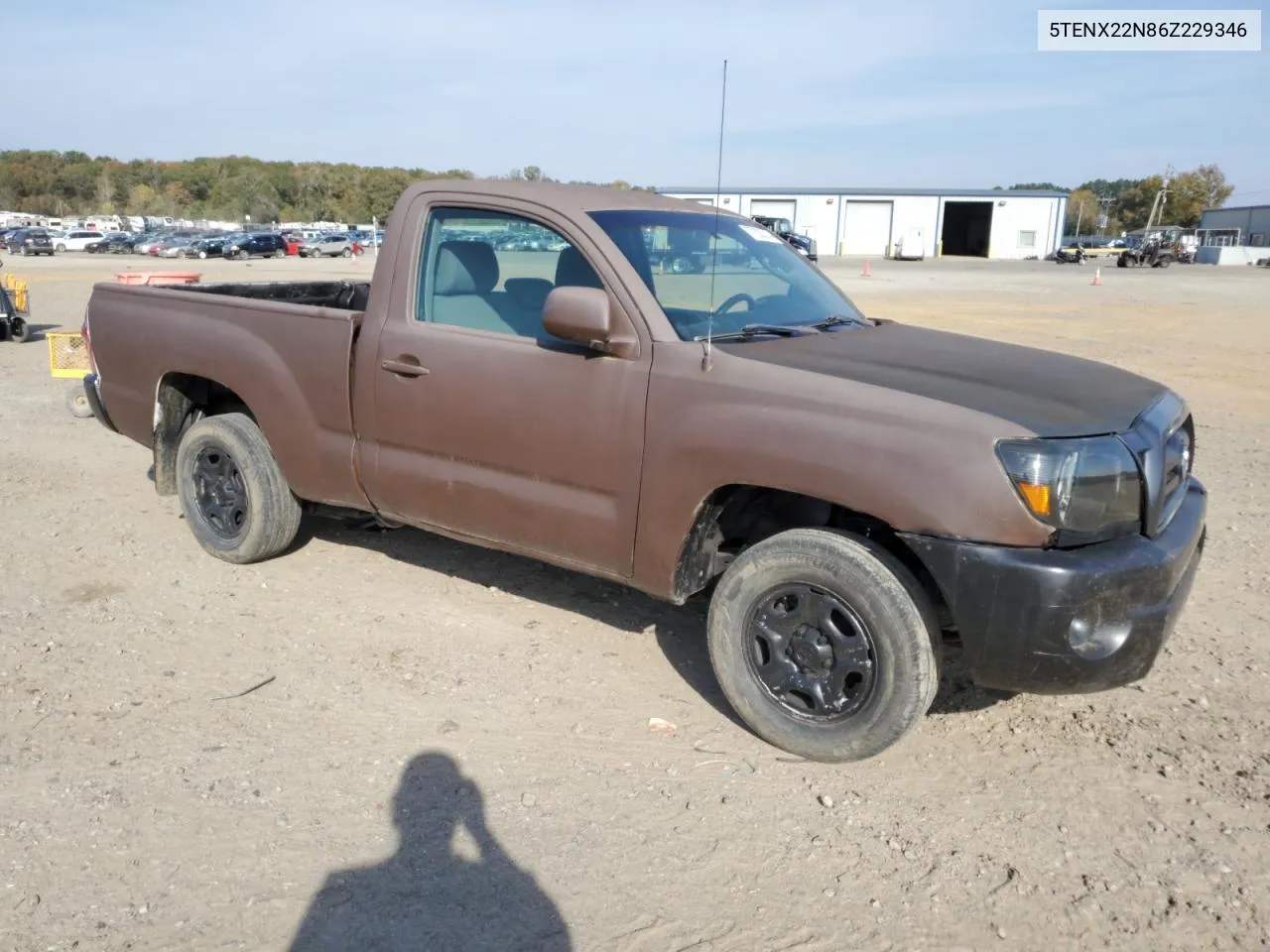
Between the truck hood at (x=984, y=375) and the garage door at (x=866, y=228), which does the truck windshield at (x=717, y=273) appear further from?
the garage door at (x=866, y=228)

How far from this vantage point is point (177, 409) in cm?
574

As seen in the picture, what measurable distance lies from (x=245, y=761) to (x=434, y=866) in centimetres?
96

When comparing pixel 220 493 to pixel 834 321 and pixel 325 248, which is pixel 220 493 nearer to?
pixel 834 321

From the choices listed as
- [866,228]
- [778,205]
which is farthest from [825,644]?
[866,228]

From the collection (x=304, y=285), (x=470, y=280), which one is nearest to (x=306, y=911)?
(x=470, y=280)

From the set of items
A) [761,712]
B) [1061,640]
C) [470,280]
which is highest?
[470,280]

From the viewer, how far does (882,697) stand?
11.3 ft

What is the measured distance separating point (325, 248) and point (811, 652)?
53895 mm

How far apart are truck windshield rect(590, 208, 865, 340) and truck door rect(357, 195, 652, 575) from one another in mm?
219

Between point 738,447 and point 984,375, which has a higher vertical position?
point 984,375

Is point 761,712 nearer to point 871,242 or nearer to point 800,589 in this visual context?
point 800,589

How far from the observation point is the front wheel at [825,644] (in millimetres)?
3381

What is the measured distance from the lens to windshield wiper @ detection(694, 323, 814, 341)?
3.93 metres

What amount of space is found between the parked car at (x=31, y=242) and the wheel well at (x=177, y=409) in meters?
56.6
